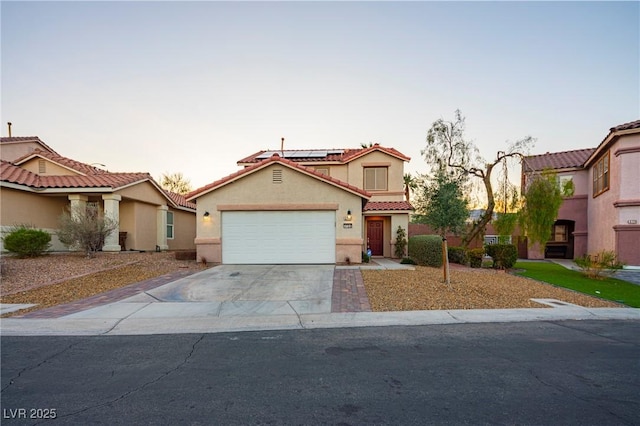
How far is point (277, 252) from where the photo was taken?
15141 mm

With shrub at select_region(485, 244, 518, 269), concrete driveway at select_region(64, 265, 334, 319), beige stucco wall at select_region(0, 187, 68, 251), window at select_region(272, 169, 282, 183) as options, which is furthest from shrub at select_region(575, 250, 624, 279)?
beige stucco wall at select_region(0, 187, 68, 251)

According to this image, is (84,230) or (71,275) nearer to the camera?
(71,275)

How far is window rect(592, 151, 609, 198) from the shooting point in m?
18.0

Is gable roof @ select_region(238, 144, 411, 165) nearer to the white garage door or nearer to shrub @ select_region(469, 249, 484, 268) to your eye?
shrub @ select_region(469, 249, 484, 268)

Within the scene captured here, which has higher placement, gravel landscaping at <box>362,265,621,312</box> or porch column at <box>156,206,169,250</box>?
porch column at <box>156,206,169,250</box>

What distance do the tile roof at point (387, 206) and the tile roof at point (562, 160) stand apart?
939 centimetres

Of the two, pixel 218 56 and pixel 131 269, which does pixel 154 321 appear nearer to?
pixel 131 269

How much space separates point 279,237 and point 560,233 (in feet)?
69.6

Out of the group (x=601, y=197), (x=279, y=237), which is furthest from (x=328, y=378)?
(x=601, y=197)

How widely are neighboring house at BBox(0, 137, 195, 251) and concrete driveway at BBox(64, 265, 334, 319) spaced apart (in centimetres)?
850

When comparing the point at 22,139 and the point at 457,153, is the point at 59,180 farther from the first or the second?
the point at 457,153

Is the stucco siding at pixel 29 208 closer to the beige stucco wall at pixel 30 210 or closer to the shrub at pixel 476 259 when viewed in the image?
the beige stucco wall at pixel 30 210

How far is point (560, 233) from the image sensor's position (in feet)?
80.0

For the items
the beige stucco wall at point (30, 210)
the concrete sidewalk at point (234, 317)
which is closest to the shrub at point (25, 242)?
the beige stucco wall at point (30, 210)
